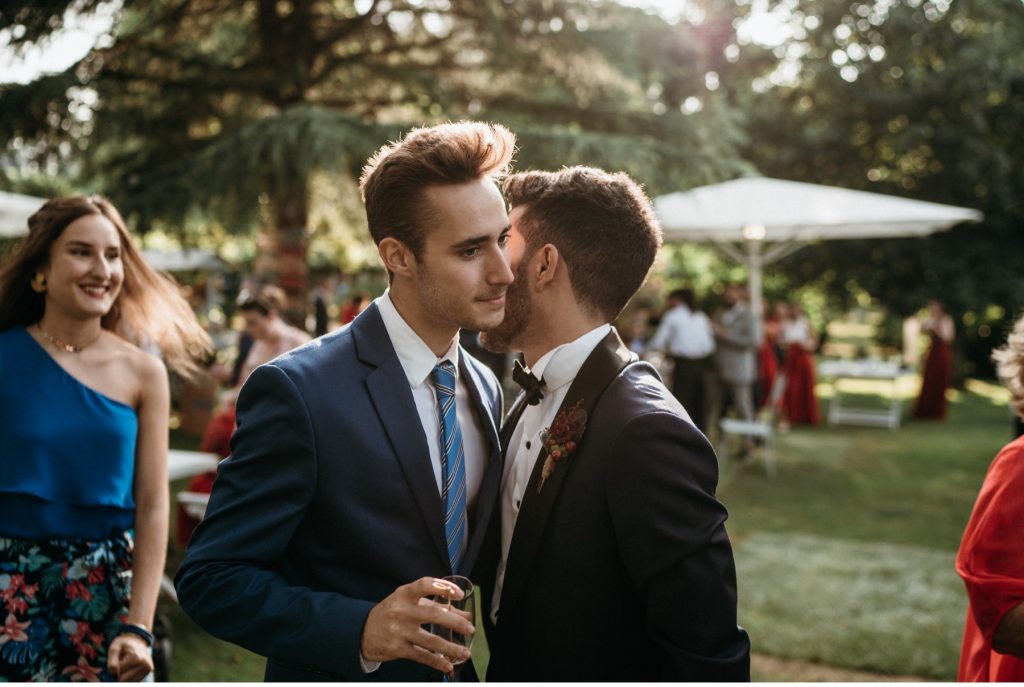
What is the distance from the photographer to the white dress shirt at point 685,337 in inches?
437

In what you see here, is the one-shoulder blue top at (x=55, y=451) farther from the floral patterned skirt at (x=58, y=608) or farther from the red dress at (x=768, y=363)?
the red dress at (x=768, y=363)

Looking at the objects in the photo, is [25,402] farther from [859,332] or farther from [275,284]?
[859,332]

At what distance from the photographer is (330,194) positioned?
1340 centimetres

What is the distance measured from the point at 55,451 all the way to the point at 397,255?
137 cm

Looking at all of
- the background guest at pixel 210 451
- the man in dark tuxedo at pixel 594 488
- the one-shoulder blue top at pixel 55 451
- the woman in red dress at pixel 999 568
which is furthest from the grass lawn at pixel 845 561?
the man in dark tuxedo at pixel 594 488

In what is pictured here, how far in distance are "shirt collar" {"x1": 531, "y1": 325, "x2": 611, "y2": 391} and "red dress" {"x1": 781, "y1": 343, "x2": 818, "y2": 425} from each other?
13.8m

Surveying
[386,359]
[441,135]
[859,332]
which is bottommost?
[859,332]

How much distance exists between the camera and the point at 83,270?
2707 millimetres

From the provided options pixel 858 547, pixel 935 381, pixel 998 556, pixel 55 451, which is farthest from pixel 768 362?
pixel 55 451

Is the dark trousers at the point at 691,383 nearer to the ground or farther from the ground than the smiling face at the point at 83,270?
nearer to the ground

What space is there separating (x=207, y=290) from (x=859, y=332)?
3200cm

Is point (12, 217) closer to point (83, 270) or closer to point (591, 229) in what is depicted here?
point (83, 270)

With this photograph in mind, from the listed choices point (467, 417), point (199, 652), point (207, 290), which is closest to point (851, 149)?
point (207, 290)

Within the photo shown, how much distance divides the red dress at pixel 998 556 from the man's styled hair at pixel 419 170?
1.60m
